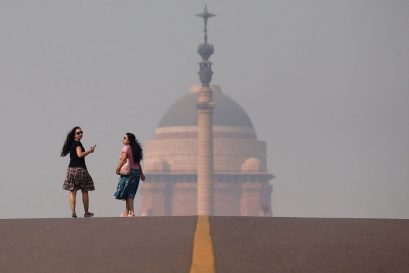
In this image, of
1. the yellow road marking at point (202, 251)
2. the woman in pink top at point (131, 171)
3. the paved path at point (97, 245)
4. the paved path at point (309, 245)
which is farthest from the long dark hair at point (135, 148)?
the yellow road marking at point (202, 251)

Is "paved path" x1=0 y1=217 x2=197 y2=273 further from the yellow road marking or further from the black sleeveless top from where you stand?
the black sleeveless top

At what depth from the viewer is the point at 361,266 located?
17312 millimetres

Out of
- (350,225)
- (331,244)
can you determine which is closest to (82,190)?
(350,225)

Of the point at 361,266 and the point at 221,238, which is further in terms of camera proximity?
the point at 221,238

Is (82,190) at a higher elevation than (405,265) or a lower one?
higher

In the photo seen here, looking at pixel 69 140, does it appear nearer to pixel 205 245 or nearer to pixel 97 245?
pixel 97 245

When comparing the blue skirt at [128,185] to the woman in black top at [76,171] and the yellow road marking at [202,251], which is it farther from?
the yellow road marking at [202,251]

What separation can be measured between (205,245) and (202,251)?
64 centimetres

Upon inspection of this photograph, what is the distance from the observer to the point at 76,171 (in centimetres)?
2605

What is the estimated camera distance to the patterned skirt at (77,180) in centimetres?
2600

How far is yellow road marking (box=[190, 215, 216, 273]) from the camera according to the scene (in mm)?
17109

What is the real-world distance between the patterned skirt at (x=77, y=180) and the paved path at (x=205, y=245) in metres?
2.45

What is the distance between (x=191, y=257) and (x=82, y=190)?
835 cm

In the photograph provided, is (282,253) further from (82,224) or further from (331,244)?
(82,224)
